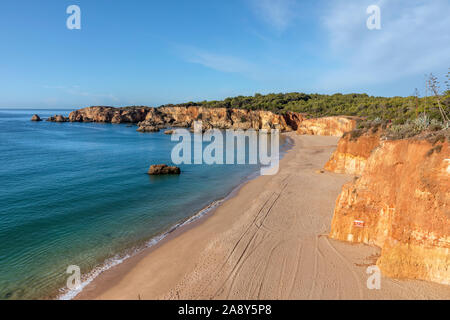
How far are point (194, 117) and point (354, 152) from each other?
77.1 m

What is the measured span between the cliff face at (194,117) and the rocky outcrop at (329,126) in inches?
405

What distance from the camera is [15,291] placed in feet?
27.1

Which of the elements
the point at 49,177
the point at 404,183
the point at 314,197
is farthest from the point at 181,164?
the point at 404,183

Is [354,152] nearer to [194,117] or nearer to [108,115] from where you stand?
[194,117]

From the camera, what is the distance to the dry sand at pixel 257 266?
24.2ft

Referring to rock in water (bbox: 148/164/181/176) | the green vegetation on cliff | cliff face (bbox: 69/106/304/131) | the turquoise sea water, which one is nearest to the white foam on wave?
the turquoise sea water

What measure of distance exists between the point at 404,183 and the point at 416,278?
9.61 ft

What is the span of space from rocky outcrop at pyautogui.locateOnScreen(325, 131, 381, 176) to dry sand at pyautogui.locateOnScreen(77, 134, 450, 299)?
25.2 feet

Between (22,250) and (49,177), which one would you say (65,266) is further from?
(49,177)

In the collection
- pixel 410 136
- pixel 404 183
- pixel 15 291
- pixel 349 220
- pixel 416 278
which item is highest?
pixel 410 136

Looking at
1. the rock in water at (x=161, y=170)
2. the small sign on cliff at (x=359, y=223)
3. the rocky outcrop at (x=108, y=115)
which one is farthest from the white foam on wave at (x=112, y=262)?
the rocky outcrop at (x=108, y=115)

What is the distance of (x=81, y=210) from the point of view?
49.2 ft

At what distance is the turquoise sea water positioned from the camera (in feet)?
31.7

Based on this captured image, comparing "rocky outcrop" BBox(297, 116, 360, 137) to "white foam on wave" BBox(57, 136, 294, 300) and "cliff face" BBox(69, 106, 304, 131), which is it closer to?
"cliff face" BBox(69, 106, 304, 131)
